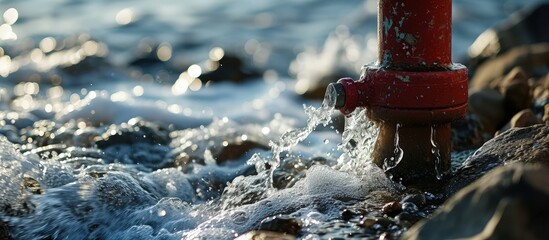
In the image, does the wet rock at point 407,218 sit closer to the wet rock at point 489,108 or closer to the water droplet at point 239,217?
the water droplet at point 239,217

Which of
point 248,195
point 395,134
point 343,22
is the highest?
point 343,22

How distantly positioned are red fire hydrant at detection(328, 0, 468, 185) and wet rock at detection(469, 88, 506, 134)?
1.54m

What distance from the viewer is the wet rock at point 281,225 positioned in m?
2.92

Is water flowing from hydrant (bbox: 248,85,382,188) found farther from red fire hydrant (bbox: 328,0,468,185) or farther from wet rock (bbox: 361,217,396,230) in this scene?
wet rock (bbox: 361,217,396,230)

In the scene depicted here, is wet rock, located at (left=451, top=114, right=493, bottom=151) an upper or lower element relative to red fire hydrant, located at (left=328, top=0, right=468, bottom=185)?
lower

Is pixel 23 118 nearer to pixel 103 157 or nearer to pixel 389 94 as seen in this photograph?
pixel 103 157

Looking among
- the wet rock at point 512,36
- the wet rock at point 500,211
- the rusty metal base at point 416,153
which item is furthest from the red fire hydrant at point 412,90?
the wet rock at point 512,36

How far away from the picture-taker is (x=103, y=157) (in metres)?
4.63

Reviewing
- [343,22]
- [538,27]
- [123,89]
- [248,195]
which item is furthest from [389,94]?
[343,22]

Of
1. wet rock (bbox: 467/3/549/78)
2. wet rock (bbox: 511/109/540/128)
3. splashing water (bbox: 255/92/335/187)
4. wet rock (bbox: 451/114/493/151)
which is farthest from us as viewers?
wet rock (bbox: 467/3/549/78)

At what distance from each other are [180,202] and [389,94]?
1074mm

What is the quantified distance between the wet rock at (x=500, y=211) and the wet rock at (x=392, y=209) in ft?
2.48

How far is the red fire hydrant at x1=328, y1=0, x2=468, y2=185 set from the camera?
10.5 ft

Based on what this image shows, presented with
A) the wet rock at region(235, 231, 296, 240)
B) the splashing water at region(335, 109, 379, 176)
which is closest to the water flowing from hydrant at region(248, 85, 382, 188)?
the splashing water at region(335, 109, 379, 176)
